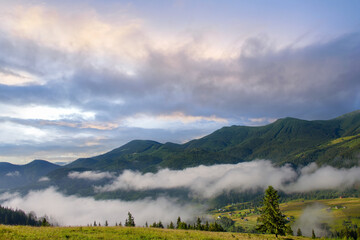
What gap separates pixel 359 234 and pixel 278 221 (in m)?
120

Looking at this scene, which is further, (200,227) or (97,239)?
(200,227)

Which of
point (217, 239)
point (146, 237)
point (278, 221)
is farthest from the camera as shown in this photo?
point (278, 221)

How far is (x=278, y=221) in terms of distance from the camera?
45.5 meters

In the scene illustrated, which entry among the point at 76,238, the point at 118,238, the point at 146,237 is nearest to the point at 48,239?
the point at 76,238

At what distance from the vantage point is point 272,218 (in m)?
45.7

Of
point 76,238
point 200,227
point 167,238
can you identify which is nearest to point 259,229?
point 167,238

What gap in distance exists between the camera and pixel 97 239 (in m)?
25.5

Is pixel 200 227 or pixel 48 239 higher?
pixel 48 239

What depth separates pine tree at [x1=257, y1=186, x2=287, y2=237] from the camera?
1770 inches

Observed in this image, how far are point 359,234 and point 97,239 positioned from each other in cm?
15702

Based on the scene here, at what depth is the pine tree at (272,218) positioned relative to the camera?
44969 mm

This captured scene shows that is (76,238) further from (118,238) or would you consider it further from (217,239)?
(217,239)

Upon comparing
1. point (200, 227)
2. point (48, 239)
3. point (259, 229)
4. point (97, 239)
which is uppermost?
→ point (48, 239)

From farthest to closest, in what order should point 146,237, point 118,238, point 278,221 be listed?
1. point 278,221
2. point 146,237
3. point 118,238
